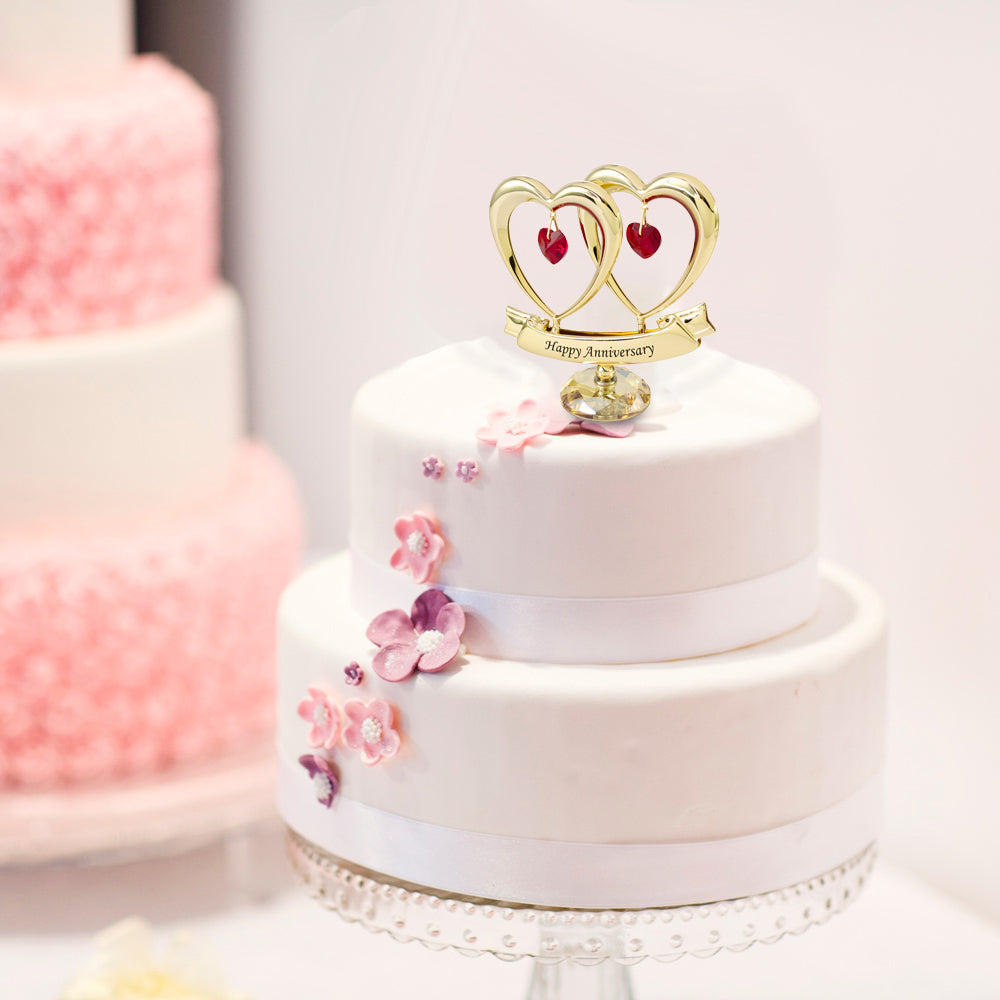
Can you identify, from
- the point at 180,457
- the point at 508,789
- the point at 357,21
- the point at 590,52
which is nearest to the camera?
the point at 508,789

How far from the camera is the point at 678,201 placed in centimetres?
93

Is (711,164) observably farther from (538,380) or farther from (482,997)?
(482,997)

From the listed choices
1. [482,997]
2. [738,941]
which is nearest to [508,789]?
[738,941]

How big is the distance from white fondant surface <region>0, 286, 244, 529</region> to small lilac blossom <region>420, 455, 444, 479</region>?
0.67 m

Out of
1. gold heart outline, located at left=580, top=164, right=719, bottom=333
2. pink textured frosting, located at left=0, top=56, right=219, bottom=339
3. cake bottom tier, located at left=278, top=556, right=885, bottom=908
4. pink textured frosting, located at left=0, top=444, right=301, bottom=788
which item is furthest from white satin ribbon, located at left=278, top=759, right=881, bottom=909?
pink textured frosting, located at left=0, top=56, right=219, bottom=339

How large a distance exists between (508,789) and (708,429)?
0.24 m

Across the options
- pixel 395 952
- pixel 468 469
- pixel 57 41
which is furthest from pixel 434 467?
pixel 57 41

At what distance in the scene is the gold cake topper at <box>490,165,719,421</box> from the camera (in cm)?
92

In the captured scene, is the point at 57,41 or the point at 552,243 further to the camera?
the point at 57,41

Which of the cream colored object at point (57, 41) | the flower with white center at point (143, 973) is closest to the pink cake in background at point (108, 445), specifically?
the cream colored object at point (57, 41)

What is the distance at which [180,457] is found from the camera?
158 cm

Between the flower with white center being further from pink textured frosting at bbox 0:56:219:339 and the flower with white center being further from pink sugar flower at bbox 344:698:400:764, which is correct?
pink textured frosting at bbox 0:56:219:339

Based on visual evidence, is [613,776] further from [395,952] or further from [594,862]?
[395,952]

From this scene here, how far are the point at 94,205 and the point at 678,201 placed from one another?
737 millimetres
